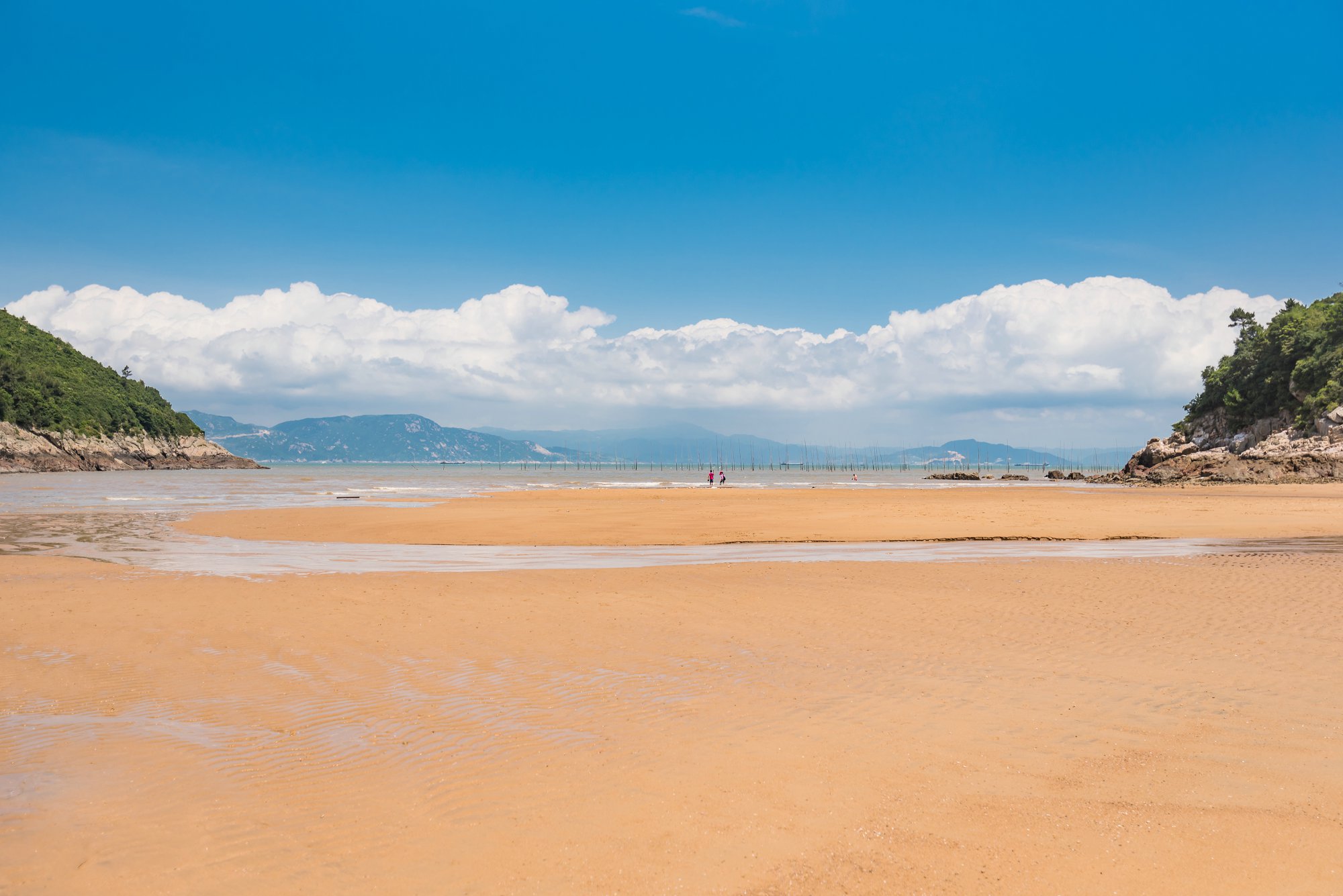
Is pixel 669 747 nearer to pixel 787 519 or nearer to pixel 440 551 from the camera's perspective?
pixel 440 551

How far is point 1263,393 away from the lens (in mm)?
89438

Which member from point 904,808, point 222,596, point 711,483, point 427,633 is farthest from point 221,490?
point 904,808

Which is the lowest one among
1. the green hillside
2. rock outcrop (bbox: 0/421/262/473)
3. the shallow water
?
the shallow water

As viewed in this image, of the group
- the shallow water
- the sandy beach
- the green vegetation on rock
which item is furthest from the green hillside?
the green vegetation on rock

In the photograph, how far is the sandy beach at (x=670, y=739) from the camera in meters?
4.78

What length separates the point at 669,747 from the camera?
22.3ft

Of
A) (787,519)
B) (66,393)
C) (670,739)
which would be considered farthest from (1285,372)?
(66,393)

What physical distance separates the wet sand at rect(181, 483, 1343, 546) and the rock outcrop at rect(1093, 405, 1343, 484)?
18.3m

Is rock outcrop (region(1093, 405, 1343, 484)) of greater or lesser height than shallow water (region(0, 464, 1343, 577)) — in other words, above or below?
above

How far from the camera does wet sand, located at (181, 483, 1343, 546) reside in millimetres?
26609

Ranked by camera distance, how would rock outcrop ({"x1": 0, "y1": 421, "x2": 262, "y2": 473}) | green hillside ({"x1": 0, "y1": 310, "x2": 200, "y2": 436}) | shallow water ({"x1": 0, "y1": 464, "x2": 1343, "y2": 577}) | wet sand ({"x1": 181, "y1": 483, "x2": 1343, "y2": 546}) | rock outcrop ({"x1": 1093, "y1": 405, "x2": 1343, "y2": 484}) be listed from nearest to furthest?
shallow water ({"x1": 0, "y1": 464, "x2": 1343, "y2": 577})
wet sand ({"x1": 181, "y1": 483, "x2": 1343, "y2": 546})
rock outcrop ({"x1": 1093, "y1": 405, "x2": 1343, "y2": 484})
rock outcrop ({"x1": 0, "y1": 421, "x2": 262, "y2": 473})
green hillside ({"x1": 0, "y1": 310, "x2": 200, "y2": 436})

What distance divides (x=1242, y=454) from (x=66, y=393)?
541 feet

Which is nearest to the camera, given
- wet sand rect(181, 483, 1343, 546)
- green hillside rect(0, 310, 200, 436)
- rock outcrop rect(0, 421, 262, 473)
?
wet sand rect(181, 483, 1343, 546)

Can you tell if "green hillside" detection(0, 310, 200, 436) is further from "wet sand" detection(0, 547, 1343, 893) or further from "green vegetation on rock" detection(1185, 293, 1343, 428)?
"green vegetation on rock" detection(1185, 293, 1343, 428)
